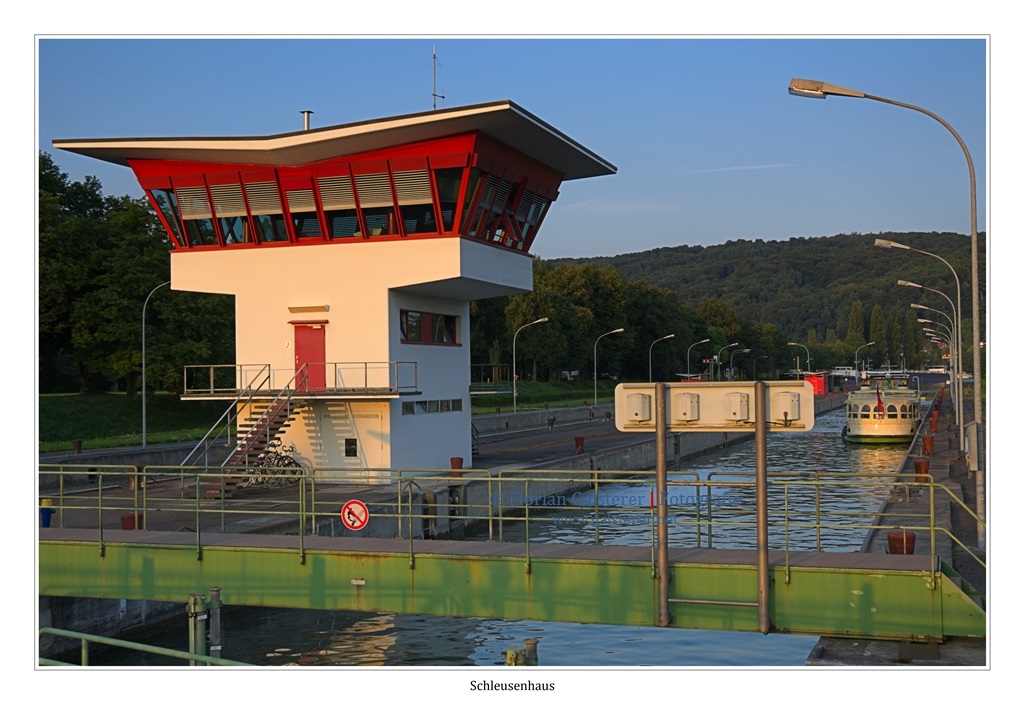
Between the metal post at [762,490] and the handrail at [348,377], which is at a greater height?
the handrail at [348,377]

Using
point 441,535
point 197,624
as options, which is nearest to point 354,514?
point 197,624

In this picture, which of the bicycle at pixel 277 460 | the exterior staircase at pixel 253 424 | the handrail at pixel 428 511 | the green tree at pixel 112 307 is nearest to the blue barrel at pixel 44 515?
the handrail at pixel 428 511

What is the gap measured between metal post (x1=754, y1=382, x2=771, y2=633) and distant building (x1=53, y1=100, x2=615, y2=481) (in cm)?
2092

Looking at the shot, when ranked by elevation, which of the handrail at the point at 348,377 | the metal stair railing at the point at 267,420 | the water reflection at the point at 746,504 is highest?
the handrail at the point at 348,377

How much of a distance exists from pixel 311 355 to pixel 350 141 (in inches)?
292

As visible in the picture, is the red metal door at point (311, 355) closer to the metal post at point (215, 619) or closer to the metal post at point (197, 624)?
the metal post at point (215, 619)

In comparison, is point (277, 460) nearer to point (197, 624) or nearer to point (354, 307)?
point (354, 307)

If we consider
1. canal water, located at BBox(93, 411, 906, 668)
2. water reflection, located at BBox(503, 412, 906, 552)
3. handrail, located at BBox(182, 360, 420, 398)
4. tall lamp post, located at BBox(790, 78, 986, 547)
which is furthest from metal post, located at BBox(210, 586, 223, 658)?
handrail, located at BBox(182, 360, 420, 398)

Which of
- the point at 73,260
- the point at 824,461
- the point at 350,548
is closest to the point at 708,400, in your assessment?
the point at 350,548

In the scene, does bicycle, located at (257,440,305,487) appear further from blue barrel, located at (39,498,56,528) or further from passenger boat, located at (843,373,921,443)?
passenger boat, located at (843,373,921,443)

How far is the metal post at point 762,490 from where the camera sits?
11898 mm

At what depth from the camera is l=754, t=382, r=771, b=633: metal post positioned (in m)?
11.9

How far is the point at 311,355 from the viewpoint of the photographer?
117 ft

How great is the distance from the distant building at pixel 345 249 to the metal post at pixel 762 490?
20922mm
